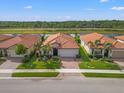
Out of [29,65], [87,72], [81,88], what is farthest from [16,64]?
[81,88]

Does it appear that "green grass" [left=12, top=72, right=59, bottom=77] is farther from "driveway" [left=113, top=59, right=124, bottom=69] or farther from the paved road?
"driveway" [left=113, top=59, right=124, bottom=69]

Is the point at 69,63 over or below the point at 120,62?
over

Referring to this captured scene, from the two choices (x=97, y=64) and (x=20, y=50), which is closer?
(x=97, y=64)

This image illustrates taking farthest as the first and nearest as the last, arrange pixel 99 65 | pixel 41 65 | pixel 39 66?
pixel 99 65 → pixel 41 65 → pixel 39 66

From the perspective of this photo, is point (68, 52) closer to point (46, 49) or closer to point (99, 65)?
point (46, 49)

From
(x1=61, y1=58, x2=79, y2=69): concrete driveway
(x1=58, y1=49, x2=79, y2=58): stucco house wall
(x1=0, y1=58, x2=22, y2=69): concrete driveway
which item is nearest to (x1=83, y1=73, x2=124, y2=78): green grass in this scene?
(x1=61, y1=58, x2=79, y2=69): concrete driveway

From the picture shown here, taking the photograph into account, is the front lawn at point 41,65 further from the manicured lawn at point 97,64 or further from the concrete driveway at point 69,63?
the manicured lawn at point 97,64

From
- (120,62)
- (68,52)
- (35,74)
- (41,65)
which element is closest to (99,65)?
(120,62)
